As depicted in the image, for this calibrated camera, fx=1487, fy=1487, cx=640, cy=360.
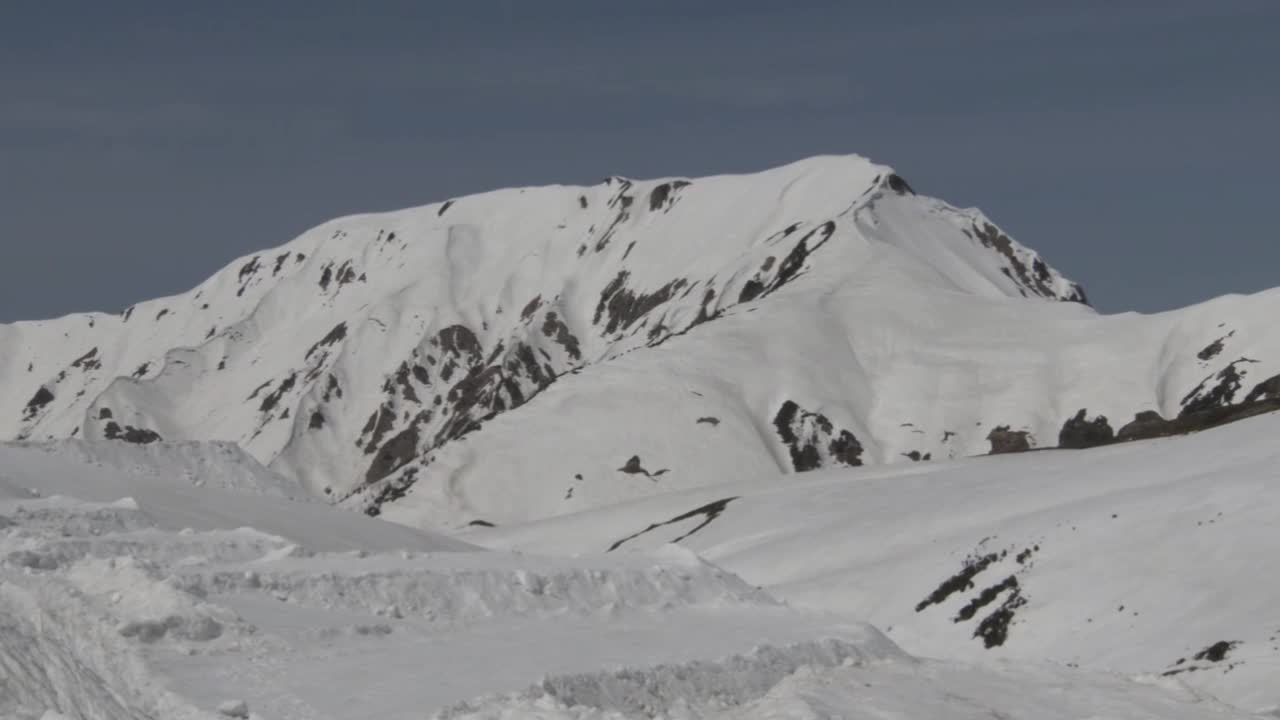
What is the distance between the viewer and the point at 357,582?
65.3 feet

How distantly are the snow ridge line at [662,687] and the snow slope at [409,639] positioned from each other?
1.2 inches

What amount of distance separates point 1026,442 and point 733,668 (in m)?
107

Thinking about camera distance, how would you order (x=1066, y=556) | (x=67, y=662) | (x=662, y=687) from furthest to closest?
(x=1066, y=556) < (x=662, y=687) < (x=67, y=662)

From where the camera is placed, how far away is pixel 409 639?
18.9 metres

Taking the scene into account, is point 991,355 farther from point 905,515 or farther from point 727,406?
point 905,515

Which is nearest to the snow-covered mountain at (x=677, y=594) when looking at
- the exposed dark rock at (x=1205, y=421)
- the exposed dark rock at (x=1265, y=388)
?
the exposed dark rock at (x=1205, y=421)

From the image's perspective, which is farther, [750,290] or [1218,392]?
[750,290]

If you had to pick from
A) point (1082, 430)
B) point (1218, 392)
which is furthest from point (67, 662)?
point (1082, 430)

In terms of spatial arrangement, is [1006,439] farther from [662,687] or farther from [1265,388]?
[662,687]

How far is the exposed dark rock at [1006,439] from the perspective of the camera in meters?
119

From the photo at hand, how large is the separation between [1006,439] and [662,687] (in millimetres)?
108005

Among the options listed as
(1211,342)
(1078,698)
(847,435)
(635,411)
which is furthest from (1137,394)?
(1078,698)

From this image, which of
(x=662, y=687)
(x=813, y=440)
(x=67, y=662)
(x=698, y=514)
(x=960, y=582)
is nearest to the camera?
(x=67, y=662)

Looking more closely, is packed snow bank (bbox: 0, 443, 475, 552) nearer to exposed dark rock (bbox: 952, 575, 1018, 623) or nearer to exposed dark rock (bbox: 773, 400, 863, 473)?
exposed dark rock (bbox: 952, 575, 1018, 623)
